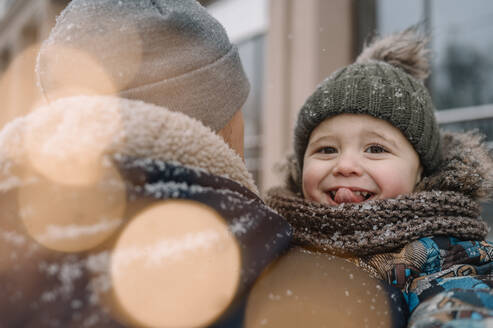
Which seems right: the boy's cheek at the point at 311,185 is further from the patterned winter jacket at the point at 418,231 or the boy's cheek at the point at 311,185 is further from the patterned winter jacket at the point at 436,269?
the patterned winter jacket at the point at 436,269

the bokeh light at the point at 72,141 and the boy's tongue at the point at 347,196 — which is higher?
the bokeh light at the point at 72,141

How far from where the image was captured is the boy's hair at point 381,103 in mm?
1506

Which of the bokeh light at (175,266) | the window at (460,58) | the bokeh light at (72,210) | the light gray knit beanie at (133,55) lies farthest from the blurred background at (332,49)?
the bokeh light at (72,210)

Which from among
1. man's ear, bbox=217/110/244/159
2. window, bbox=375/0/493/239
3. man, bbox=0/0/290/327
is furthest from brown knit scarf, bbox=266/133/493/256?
window, bbox=375/0/493/239

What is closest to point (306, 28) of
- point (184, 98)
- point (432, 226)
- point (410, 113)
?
point (410, 113)

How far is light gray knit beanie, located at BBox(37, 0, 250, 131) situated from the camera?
2.87ft

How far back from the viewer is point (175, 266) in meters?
0.64

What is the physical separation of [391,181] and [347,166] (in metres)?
0.15

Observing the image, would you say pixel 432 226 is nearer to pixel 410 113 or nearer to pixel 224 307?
pixel 410 113

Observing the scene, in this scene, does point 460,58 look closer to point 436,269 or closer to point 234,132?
point 436,269

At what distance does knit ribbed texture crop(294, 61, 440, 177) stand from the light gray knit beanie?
2.32 feet

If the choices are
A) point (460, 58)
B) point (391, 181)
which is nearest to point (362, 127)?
point (391, 181)

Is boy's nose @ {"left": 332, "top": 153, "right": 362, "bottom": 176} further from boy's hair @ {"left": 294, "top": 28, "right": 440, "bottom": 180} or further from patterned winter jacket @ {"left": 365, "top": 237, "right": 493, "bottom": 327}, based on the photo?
patterned winter jacket @ {"left": 365, "top": 237, "right": 493, "bottom": 327}

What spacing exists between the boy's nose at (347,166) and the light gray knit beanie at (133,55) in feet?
2.06
